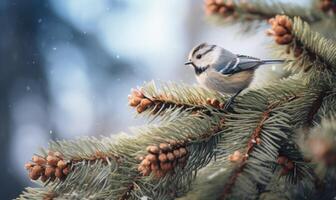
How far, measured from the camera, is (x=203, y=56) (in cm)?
118

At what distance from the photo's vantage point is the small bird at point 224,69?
1049 mm

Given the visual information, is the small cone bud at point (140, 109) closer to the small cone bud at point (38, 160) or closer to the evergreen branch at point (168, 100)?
the evergreen branch at point (168, 100)

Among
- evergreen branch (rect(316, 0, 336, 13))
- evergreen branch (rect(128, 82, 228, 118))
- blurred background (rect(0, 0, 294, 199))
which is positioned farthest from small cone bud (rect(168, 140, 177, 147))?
blurred background (rect(0, 0, 294, 199))

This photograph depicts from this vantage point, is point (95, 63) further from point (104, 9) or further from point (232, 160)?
point (232, 160)

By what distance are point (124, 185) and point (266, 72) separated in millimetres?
500

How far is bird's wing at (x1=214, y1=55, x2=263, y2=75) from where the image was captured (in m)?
1.08

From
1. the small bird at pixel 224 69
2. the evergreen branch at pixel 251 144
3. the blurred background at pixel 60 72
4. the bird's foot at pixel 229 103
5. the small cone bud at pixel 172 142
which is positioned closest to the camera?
the evergreen branch at pixel 251 144

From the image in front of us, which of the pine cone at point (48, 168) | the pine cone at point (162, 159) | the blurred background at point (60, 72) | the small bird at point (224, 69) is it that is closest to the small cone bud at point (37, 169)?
the pine cone at point (48, 168)

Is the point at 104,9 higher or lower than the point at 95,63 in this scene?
higher

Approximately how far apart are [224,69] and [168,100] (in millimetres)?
288

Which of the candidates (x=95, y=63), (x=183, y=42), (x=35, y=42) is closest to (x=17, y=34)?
(x=35, y=42)

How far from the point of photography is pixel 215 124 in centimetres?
76

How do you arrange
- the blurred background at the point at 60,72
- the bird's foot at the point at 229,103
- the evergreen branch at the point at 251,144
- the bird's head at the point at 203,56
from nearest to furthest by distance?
the evergreen branch at the point at 251,144 < the bird's foot at the point at 229,103 < the bird's head at the point at 203,56 < the blurred background at the point at 60,72

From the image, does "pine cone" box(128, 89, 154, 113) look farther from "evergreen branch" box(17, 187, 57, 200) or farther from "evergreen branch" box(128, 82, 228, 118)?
"evergreen branch" box(17, 187, 57, 200)
